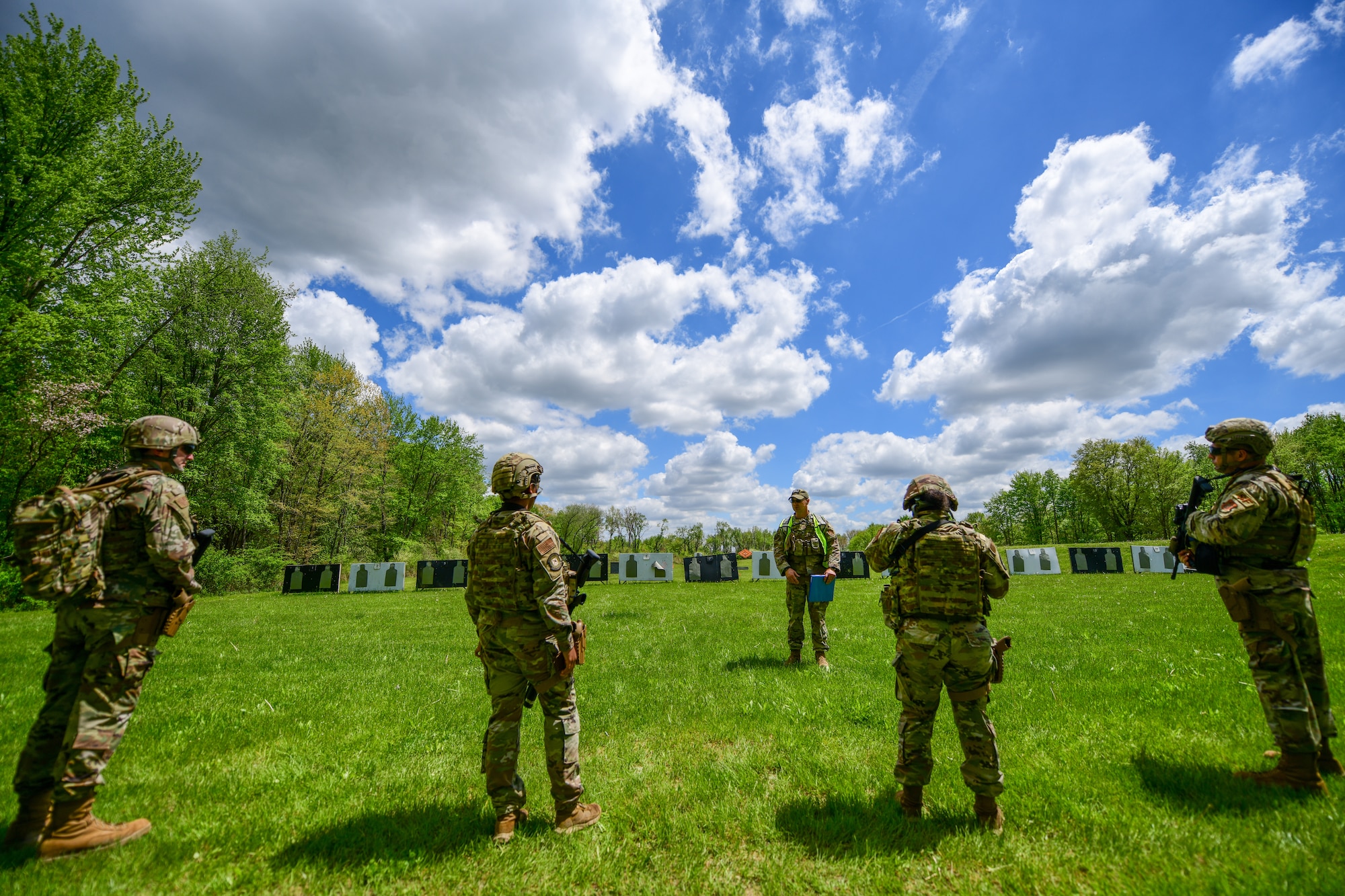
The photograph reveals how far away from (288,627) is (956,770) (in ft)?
56.5

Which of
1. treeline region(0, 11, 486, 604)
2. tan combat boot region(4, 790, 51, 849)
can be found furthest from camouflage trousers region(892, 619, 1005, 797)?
treeline region(0, 11, 486, 604)

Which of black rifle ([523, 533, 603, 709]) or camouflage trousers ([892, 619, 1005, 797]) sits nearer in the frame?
camouflage trousers ([892, 619, 1005, 797])

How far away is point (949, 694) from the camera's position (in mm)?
4133

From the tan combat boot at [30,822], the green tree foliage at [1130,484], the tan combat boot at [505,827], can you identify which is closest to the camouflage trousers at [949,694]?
the tan combat boot at [505,827]

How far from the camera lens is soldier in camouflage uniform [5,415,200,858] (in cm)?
367

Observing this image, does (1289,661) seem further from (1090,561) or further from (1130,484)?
(1130,484)

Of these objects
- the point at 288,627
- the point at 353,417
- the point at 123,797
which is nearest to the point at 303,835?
the point at 123,797

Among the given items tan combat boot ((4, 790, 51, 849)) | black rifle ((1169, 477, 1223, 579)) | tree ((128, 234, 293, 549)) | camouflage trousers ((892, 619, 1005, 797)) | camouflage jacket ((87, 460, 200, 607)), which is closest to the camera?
tan combat boot ((4, 790, 51, 849))

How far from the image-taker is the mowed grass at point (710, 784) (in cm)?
361

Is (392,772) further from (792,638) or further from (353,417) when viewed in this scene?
(353,417)

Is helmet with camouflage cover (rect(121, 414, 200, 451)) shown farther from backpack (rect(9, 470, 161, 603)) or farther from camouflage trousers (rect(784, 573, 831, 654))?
camouflage trousers (rect(784, 573, 831, 654))

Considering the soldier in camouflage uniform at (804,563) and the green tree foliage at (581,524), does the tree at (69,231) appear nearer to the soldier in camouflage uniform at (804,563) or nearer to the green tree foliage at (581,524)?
the soldier in camouflage uniform at (804,563)

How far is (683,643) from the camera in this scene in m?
11.5

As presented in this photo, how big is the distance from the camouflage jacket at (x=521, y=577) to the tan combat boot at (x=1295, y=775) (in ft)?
19.7
